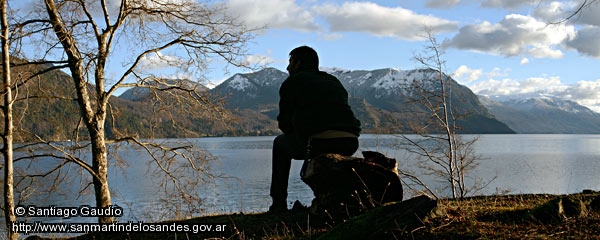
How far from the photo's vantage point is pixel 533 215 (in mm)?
4422

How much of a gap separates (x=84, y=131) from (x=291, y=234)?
9220mm

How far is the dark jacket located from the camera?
20.9ft

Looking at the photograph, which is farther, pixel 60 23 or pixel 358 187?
pixel 60 23

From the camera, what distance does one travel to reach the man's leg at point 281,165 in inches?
271

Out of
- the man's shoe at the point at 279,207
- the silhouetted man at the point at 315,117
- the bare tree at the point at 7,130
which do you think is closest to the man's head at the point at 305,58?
the silhouetted man at the point at 315,117

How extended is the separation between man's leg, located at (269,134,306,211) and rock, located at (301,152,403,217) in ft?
2.59

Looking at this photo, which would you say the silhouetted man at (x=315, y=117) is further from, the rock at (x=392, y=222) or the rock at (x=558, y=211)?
the rock at (x=558, y=211)

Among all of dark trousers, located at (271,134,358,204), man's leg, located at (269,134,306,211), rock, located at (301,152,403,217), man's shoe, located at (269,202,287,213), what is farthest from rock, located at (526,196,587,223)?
man's shoe, located at (269,202,287,213)

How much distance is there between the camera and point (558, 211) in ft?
14.2

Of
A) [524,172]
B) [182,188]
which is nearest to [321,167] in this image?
[182,188]

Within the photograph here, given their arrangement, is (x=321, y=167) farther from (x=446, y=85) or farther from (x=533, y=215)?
(x=446, y=85)

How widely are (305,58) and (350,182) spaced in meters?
2.12

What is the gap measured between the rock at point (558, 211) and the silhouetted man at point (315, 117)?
269cm

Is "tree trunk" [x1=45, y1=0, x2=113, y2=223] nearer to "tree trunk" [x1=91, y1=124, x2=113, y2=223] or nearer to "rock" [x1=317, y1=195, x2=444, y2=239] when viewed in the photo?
"tree trunk" [x1=91, y1=124, x2=113, y2=223]
